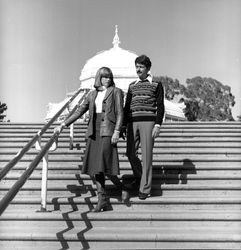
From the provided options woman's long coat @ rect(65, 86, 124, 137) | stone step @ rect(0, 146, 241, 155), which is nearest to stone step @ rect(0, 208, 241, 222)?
woman's long coat @ rect(65, 86, 124, 137)

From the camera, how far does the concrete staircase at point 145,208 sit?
4.56m

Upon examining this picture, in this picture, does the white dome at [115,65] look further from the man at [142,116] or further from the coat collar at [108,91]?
the coat collar at [108,91]

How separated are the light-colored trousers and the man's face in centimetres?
56

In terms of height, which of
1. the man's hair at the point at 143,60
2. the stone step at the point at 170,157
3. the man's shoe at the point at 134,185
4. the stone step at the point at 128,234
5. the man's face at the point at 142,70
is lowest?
the stone step at the point at 128,234

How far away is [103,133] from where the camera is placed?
5.33 meters

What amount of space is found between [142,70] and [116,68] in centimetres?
1820

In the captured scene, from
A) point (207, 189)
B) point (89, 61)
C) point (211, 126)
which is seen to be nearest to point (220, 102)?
point (89, 61)

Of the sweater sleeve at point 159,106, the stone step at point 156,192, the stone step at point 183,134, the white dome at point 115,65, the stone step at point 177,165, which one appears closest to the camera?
the sweater sleeve at point 159,106

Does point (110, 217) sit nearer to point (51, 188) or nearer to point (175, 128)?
point (51, 188)

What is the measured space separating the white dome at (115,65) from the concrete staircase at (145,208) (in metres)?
14.8

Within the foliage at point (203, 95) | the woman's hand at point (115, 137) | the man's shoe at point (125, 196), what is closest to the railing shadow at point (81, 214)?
the man's shoe at point (125, 196)

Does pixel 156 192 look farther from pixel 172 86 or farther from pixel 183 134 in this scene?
pixel 172 86

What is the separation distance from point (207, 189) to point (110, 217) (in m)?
1.46

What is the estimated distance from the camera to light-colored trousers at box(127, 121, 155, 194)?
18.0 feet
